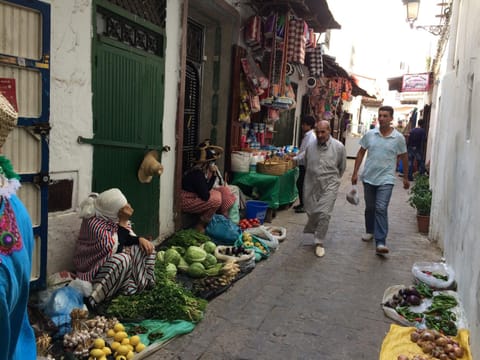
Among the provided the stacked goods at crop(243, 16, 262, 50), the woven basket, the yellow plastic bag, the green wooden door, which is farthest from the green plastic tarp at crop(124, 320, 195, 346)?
the stacked goods at crop(243, 16, 262, 50)

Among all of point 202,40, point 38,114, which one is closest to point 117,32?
point 38,114

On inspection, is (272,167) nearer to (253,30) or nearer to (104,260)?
(253,30)

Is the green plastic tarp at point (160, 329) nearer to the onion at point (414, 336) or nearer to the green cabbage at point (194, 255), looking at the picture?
the green cabbage at point (194, 255)

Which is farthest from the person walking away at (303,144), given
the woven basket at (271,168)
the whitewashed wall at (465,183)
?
the whitewashed wall at (465,183)

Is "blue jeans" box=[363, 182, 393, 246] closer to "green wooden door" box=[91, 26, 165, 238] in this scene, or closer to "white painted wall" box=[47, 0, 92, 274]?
"green wooden door" box=[91, 26, 165, 238]

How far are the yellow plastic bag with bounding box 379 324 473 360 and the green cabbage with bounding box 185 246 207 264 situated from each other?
2175 millimetres

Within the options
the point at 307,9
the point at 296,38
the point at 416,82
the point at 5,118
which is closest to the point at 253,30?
the point at 296,38

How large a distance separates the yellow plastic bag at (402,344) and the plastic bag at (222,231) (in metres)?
2.64

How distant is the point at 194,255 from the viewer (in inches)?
194

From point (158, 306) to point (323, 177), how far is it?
3.19 metres

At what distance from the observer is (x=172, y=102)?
5637mm

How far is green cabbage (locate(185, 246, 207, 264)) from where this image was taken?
4.93 meters

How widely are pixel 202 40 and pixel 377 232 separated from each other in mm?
4358

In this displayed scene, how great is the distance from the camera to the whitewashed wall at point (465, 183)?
11.6 ft
